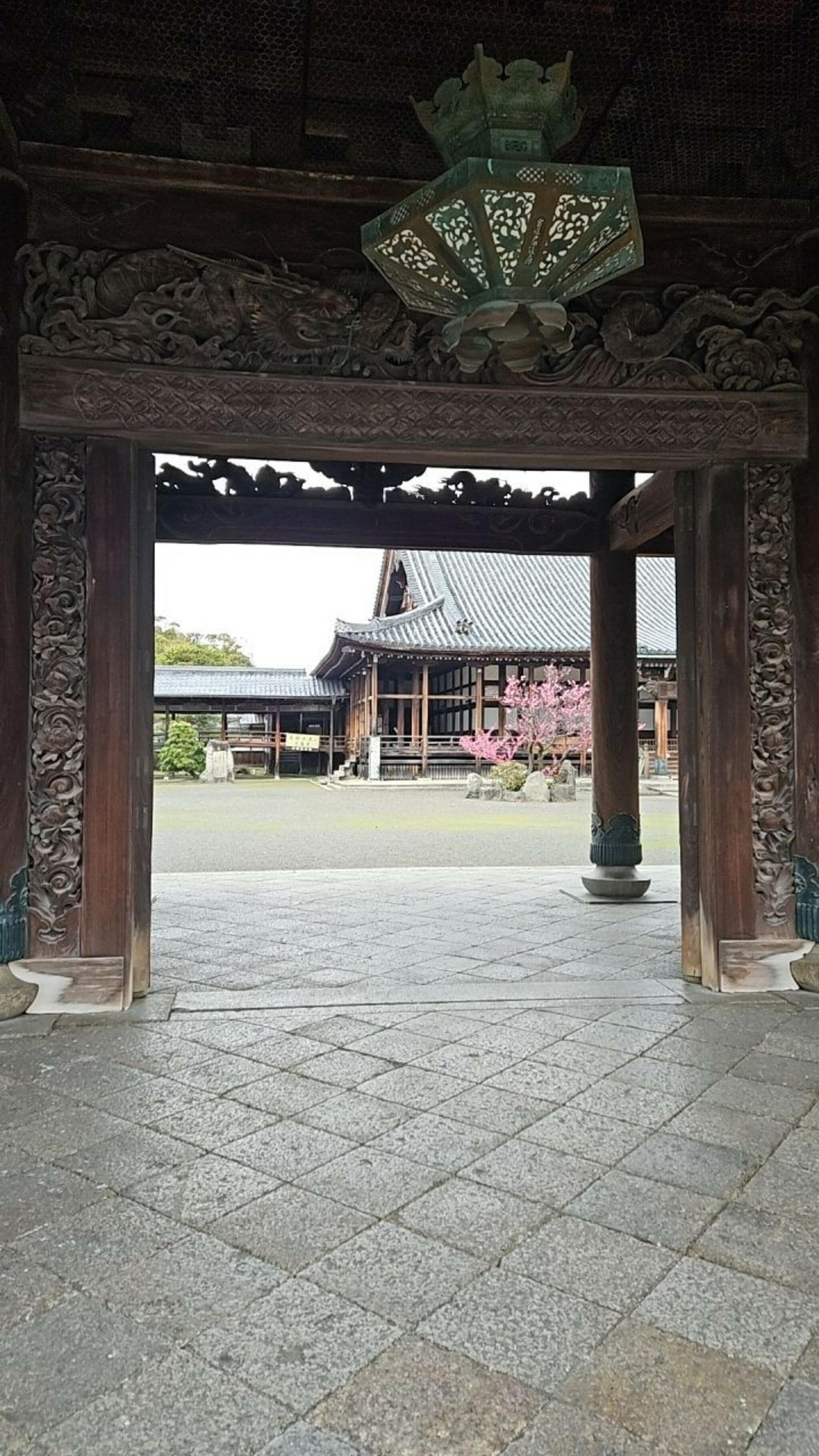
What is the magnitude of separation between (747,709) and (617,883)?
2.90 m

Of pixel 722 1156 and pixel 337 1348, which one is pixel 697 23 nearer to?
pixel 722 1156

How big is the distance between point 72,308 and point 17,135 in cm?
74

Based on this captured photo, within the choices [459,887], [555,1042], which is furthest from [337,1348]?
[459,887]

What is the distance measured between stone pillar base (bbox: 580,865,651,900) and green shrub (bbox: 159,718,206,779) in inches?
1020

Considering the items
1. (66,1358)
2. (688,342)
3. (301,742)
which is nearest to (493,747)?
(301,742)

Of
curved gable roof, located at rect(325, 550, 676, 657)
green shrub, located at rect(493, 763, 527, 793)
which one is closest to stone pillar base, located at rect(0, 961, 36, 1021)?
green shrub, located at rect(493, 763, 527, 793)

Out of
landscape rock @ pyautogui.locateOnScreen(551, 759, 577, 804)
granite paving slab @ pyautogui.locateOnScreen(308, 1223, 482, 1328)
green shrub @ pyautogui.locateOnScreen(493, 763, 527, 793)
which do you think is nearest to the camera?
granite paving slab @ pyautogui.locateOnScreen(308, 1223, 482, 1328)

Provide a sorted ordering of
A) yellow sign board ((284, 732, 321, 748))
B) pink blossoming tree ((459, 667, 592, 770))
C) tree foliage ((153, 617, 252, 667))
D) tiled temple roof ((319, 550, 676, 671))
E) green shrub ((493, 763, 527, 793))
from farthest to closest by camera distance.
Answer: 1. tree foliage ((153, 617, 252, 667))
2. yellow sign board ((284, 732, 321, 748))
3. tiled temple roof ((319, 550, 676, 671))
4. pink blossoming tree ((459, 667, 592, 770))
5. green shrub ((493, 763, 527, 793))

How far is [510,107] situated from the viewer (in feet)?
8.70

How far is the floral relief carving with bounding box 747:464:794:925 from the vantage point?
4203 millimetres

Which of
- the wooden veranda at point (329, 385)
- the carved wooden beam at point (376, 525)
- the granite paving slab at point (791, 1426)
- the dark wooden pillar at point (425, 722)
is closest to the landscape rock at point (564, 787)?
the dark wooden pillar at point (425, 722)

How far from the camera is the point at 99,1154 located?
7.79 feet

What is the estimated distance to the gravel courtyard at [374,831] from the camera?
33.6ft

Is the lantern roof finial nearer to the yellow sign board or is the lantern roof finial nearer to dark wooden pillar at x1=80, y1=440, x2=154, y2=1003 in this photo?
dark wooden pillar at x1=80, y1=440, x2=154, y2=1003
